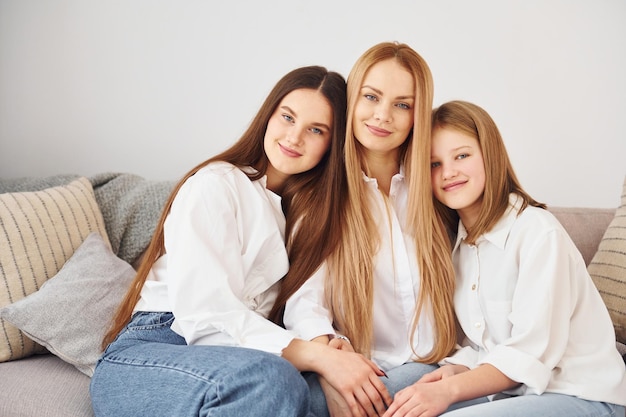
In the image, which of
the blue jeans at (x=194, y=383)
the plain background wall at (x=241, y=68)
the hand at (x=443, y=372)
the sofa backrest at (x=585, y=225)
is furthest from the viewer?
the plain background wall at (x=241, y=68)

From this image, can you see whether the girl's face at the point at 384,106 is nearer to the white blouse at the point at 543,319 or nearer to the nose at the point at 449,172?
the nose at the point at 449,172

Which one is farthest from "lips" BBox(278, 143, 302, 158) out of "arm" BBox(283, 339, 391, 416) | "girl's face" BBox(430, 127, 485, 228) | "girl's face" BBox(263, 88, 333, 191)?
"arm" BBox(283, 339, 391, 416)

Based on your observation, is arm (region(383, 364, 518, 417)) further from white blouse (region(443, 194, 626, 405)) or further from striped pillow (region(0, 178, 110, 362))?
striped pillow (region(0, 178, 110, 362))

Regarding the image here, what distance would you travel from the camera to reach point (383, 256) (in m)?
1.59

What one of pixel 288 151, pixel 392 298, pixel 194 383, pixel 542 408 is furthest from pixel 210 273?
pixel 542 408

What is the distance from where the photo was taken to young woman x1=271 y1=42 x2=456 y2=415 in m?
1.53

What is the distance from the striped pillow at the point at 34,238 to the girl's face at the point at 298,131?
580 mm

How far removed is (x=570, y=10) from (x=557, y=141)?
0.46 meters

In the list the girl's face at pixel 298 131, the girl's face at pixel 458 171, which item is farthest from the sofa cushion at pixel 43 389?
the girl's face at pixel 458 171

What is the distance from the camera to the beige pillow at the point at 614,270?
65.7 inches

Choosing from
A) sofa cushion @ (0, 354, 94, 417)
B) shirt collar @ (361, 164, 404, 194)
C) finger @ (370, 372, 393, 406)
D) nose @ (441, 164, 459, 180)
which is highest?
nose @ (441, 164, 459, 180)

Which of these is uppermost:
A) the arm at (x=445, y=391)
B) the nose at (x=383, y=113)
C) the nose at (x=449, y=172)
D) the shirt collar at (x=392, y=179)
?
the nose at (x=383, y=113)

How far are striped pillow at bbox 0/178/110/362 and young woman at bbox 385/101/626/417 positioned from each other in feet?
3.01

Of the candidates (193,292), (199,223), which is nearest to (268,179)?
(199,223)
